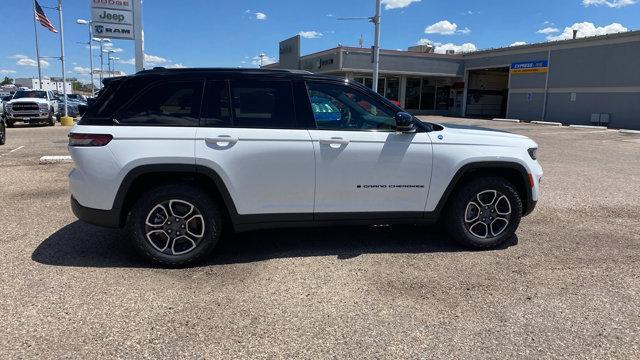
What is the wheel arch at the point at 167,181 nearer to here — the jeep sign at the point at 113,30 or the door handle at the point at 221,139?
the door handle at the point at 221,139

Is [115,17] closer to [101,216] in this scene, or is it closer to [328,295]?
[101,216]

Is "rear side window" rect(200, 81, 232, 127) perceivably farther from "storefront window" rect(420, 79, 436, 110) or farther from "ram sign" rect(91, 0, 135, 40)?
"storefront window" rect(420, 79, 436, 110)

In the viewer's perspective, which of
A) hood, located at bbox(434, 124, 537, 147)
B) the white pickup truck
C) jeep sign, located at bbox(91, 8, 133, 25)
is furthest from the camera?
the white pickup truck

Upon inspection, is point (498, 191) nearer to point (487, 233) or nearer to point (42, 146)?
point (487, 233)

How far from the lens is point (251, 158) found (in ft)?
14.1

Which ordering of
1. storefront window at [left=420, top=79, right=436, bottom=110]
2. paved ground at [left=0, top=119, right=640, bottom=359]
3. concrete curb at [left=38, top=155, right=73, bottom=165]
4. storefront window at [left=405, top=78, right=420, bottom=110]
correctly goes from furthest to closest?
1. storefront window at [left=420, top=79, right=436, bottom=110]
2. storefront window at [left=405, top=78, right=420, bottom=110]
3. concrete curb at [left=38, top=155, right=73, bottom=165]
4. paved ground at [left=0, top=119, right=640, bottom=359]

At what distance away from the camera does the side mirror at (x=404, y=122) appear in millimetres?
4449

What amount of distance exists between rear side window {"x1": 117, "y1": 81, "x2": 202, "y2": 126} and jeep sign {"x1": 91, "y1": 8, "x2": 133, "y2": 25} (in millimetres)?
11115

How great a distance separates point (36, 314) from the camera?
135 inches

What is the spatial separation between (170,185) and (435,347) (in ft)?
8.76

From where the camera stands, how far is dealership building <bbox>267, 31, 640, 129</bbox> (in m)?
27.3

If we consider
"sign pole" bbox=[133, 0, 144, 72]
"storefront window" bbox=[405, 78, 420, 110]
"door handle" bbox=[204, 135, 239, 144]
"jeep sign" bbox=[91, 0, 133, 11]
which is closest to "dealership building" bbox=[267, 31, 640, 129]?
"storefront window" bbox=[405, 78, 420, 110]

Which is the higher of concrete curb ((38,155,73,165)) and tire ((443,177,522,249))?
tire ((443,177,522,249))

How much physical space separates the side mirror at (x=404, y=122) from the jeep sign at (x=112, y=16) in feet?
39.7
